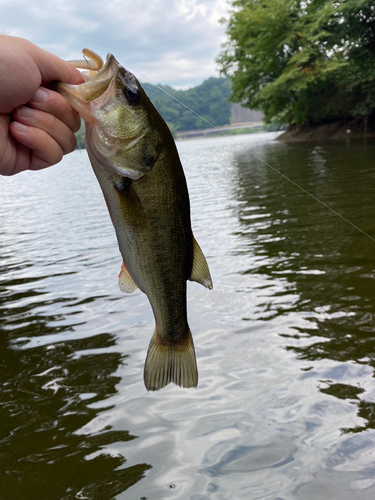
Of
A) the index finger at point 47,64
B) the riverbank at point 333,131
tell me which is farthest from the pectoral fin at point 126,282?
the riverbank at point 333,131

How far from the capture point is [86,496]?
3062 millimetres

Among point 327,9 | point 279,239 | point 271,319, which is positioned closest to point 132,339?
point 271,319

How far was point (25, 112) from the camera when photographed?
195 cm

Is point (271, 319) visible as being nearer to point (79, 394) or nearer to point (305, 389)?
point (305, 389)

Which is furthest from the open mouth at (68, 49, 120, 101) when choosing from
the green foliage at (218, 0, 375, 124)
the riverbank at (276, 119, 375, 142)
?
the riverbank at (276, 119, 375, 142)

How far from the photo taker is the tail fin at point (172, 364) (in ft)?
7.69

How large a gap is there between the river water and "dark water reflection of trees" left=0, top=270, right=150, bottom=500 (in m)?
0.01

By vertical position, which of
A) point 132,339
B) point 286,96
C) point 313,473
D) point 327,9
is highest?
point 327,9

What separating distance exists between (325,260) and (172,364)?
5246 millimetres

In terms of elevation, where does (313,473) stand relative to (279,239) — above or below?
below

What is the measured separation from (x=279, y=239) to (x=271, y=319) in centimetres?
364

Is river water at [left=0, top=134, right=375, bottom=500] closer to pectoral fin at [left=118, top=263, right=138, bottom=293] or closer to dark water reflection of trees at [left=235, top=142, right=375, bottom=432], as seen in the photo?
dark water reflection of trees at [left=235, top=142, right=375, bottom=432]

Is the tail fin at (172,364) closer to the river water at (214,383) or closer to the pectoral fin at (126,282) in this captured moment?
the pectoral fin at (126,282)

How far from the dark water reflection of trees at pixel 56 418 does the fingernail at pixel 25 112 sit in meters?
2.46
